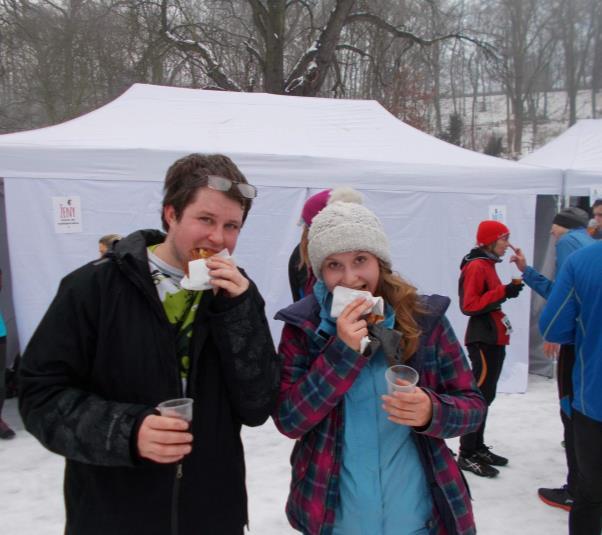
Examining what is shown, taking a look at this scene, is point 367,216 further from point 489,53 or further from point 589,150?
point 489,53

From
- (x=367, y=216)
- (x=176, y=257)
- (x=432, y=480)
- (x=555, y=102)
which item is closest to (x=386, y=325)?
(x=367, y=216)

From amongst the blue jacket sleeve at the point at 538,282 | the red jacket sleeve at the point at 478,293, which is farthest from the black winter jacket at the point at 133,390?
the blue jacket sleeve at the point at 538,282

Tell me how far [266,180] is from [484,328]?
8.43 ft

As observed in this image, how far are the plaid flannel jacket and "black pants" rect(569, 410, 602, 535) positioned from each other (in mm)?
1032

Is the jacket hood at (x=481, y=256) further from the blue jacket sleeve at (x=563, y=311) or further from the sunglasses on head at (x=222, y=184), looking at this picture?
the sunglasses on head at (x=222, y=184)

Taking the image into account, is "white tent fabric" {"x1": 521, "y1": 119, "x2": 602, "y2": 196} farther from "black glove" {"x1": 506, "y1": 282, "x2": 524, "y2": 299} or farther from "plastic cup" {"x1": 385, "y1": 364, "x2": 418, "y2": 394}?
"plastic cup" {"x1": 385, "y1": 364, "x2": 418, "y2": 394}

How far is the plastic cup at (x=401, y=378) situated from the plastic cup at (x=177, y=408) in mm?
530

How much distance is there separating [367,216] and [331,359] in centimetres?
49

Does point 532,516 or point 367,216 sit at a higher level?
point 367,216

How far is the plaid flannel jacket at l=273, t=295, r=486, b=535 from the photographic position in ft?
4.94

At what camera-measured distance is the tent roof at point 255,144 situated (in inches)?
194

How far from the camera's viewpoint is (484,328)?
4031mm

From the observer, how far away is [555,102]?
43.8m

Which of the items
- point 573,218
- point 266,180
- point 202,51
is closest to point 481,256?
point 573,218
